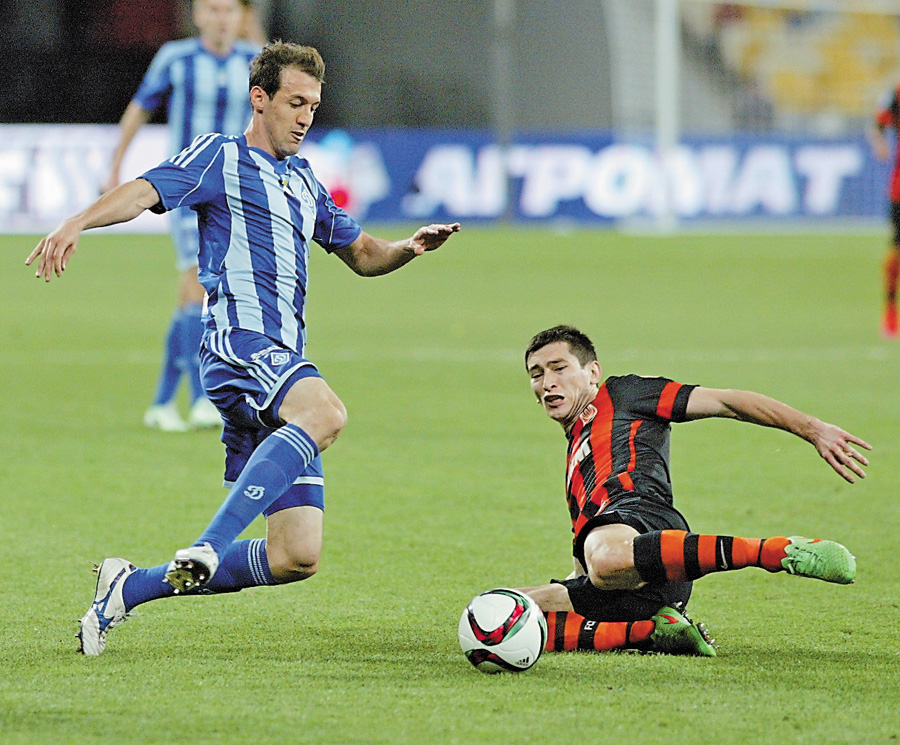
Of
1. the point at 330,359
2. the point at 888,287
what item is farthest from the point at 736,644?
the point at 888,287

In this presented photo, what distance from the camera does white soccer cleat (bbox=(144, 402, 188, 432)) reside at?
788 cm

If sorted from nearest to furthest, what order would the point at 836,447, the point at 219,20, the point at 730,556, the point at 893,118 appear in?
1. the point at 730,556
2. the point at 836,447
3. the point at 219,20
4. the point at 893,118

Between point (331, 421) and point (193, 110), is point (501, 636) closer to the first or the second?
point (331, 421)

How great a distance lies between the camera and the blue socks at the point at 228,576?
3.93 meters

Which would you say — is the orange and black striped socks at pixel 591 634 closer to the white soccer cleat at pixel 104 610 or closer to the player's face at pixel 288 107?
the white soccer cleat at pixel 104 610

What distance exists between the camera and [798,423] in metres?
3.76

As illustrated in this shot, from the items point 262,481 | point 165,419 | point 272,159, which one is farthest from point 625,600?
point 165,419

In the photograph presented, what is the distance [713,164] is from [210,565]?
21564 millimetres

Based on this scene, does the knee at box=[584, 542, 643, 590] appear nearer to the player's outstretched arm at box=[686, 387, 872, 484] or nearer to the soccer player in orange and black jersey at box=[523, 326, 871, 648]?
the soccer player in orange and black jersey at box=[523, 326, 871, 648]

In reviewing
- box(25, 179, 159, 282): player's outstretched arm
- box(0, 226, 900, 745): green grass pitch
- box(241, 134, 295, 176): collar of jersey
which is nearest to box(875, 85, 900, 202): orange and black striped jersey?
box(0, 226, 900, 745): green grass pitch

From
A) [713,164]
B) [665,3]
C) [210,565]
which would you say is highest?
[665,3]

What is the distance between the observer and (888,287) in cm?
1230

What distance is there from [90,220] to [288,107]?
72cm

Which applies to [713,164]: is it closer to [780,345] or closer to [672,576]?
[780,345]
